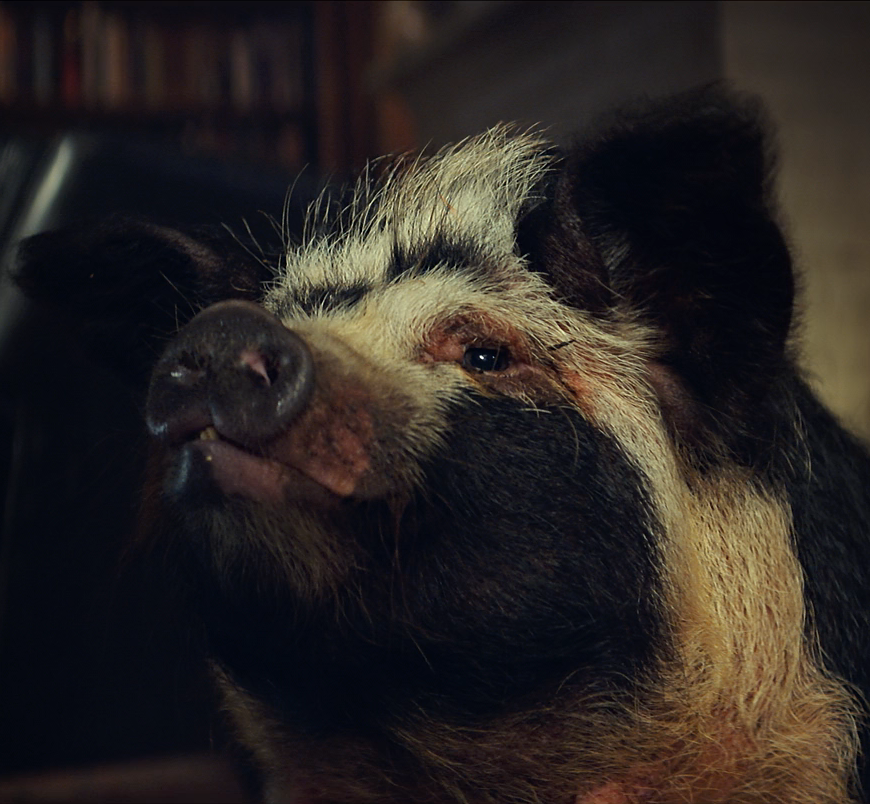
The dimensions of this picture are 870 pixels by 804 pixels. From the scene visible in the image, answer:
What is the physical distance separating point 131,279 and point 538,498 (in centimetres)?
49

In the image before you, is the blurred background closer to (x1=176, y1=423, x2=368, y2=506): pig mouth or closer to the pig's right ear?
the pig's right ear

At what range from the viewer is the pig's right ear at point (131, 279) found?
976 mm

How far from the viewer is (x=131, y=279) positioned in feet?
3.35

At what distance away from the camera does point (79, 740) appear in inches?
56.6

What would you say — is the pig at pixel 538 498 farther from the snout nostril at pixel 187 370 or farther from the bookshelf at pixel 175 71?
the bookshelf at pixel 175 71

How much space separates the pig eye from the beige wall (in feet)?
3.33

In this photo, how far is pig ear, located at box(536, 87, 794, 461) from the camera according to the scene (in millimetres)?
728

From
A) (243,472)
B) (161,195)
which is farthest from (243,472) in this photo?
(161,195)

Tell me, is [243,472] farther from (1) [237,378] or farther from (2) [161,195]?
(2) [161,195]

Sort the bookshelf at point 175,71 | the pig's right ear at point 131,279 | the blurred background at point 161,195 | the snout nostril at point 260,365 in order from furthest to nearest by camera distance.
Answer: the bookshelf at point 175,71 → the blurred background at point 161,195 → the pig's right ear at point 131,279 → the snout nostril at point 260,365

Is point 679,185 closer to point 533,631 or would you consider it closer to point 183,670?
point 533,631

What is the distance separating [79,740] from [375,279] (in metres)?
0.90

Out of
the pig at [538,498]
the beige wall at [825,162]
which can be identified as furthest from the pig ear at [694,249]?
the beige wall at [825,162]

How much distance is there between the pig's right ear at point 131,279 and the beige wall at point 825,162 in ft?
3.54
